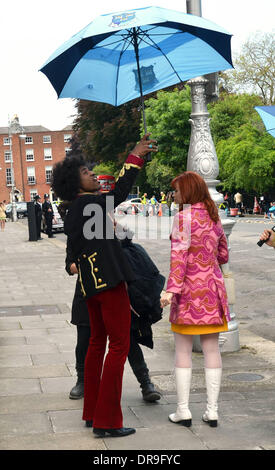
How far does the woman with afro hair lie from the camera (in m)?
3.96

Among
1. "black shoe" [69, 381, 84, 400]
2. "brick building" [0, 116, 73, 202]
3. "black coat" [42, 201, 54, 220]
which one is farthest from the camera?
"brick building" [0, 116, 73, 202]

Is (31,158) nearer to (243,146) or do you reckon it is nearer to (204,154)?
(243,146)

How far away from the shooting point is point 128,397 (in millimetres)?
4961

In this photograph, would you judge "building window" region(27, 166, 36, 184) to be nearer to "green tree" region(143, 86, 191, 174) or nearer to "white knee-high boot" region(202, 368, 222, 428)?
"green tree" region(143, 86, 191, 174)

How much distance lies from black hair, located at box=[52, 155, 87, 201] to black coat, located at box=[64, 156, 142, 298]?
0.09 meters

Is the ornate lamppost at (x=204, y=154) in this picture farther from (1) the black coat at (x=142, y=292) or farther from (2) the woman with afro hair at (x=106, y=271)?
(2) the woman with afro hair at (x=106, y=271)

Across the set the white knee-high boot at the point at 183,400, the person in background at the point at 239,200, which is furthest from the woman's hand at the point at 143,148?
the person in background at the point at 239,200

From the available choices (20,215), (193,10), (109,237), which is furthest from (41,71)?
(20,215)

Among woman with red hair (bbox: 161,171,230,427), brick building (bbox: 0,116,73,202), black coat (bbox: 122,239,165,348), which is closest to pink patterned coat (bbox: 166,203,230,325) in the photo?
woman with red hair (bbox: 161,171,230,427)

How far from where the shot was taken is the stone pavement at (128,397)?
155 inches

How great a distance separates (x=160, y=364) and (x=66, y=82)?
272 cm

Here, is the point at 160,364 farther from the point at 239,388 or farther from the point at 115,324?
the point at 115,324

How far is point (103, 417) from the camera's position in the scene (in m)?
3.98

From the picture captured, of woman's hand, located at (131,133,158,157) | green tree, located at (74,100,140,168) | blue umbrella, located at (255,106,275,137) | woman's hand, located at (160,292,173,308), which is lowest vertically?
A: woman's hand, located at (160,292,173,308)
